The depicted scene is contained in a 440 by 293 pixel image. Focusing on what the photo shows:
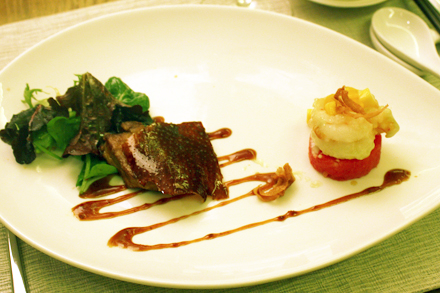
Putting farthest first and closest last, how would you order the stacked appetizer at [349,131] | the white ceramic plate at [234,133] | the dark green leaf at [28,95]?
the dark green leaf at [28,95] < the stacked appetizer at [349,131] < the white ceramic plate at [234,133]

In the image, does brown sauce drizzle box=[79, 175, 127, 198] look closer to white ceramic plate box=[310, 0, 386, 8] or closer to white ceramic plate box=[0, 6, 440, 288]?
white ceramic plate box=[0, 6, 440, 288]

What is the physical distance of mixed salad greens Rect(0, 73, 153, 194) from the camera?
2.31m

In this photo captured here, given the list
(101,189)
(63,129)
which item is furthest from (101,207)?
Result: (63,129)

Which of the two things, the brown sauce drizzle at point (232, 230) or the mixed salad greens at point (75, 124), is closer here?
the brown sauce drizzle at point (232, 230)

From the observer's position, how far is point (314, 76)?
2830 mm

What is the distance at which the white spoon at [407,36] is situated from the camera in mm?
2934

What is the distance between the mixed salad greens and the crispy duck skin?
130 mm

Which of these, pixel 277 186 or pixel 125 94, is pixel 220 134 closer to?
pixel 277 186

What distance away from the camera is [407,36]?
3.20m

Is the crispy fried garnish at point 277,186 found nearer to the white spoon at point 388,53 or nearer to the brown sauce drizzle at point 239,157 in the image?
the brown sauce drizzle at point 239,157

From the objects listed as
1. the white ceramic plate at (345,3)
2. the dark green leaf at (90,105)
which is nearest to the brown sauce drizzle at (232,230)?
the dark green leaf at (90,105)

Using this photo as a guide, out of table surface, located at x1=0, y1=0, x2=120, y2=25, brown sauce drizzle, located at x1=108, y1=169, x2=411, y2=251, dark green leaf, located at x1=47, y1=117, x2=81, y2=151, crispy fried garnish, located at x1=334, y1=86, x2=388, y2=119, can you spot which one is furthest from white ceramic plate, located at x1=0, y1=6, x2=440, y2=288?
table surface, located at x1=0, y1=0, x2=120, y2=25

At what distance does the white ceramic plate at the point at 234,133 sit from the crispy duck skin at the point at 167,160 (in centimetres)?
13

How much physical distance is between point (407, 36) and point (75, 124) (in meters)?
2.86
